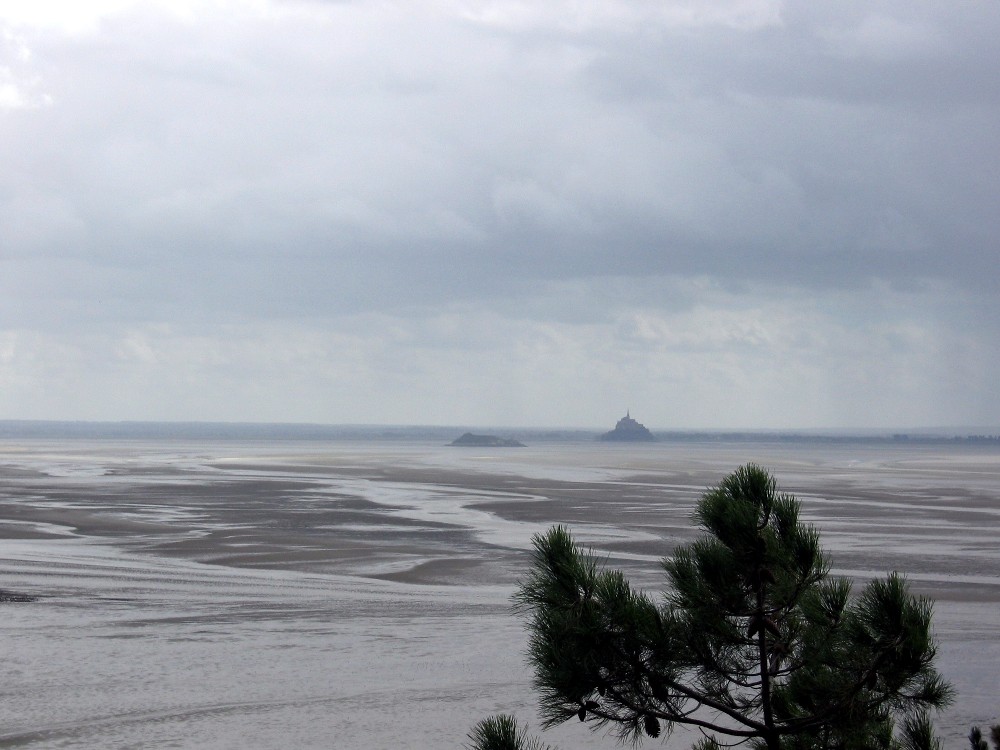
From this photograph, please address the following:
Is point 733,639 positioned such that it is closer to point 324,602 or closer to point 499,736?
point 499,736

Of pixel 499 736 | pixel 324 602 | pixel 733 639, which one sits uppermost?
pixel 733 639

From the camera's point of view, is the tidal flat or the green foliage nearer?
the green foliage

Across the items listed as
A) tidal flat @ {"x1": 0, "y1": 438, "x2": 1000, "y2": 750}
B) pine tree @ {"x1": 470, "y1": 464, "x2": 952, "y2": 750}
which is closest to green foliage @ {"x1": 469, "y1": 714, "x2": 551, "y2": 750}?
pine tree @ {"x1": 470, "y1": 464, "x2": 952, "y2": 750}

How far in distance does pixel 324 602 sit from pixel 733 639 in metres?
17.4

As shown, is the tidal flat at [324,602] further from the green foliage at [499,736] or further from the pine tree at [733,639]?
the pine tree at [733,639]

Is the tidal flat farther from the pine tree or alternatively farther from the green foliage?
the pine tree

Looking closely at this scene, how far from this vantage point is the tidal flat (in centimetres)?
1474

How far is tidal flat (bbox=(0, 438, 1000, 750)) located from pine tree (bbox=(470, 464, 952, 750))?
7392 mm

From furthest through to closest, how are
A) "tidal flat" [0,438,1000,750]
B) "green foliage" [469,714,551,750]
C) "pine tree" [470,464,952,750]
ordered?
"tidal flat" [0,438,1000,750], "green foliage" [469,714,551,750], "pine tree" [470,464,952,750]

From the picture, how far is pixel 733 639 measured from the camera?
22.4 feet

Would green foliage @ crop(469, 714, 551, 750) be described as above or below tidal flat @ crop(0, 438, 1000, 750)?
above

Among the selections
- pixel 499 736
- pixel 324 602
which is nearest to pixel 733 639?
pixel 499 736

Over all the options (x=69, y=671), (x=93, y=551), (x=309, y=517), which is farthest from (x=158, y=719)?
(x=309, y=517)

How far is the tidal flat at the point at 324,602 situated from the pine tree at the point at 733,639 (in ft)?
24.3
